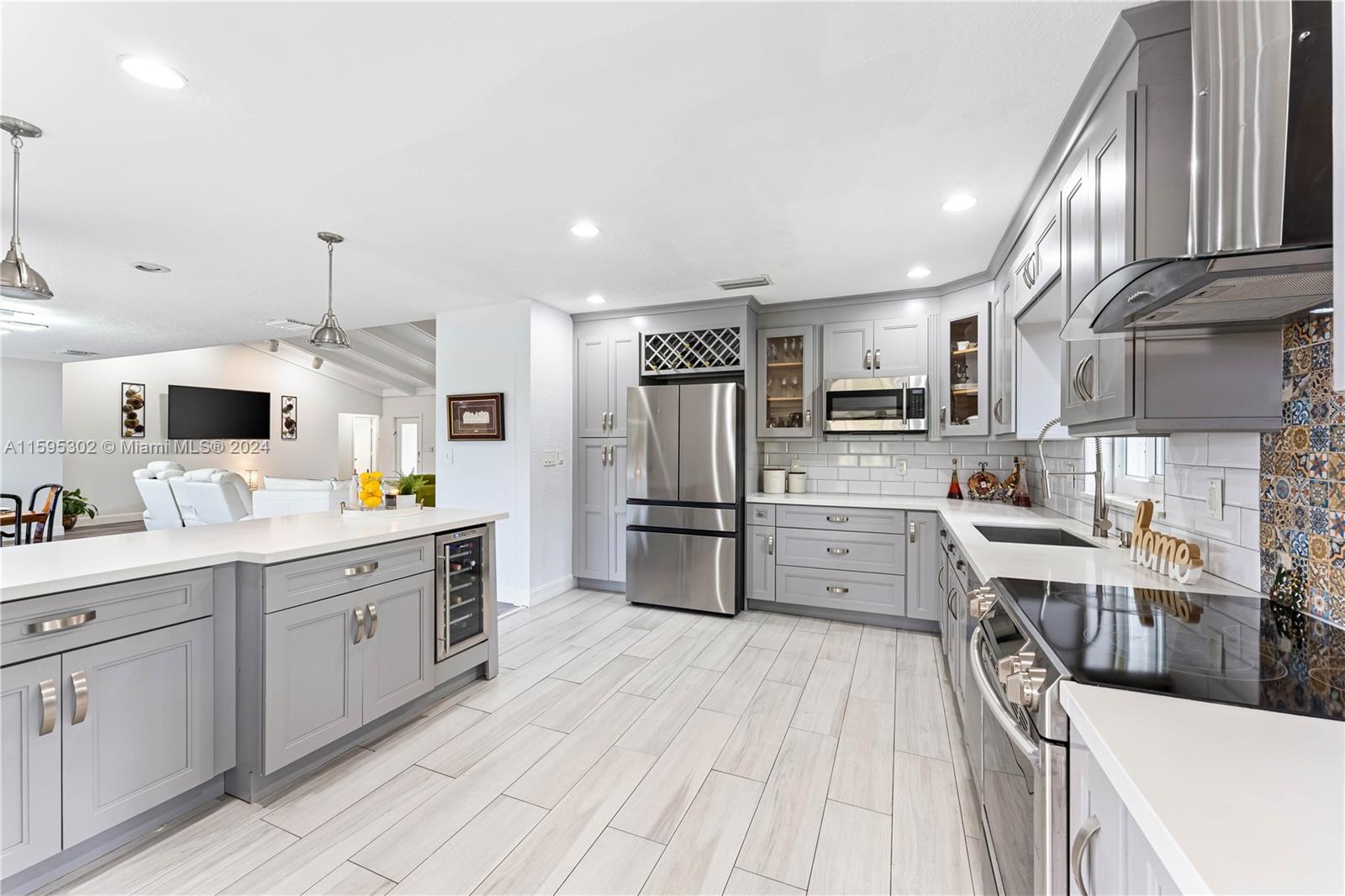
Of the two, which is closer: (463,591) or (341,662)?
(341,662)

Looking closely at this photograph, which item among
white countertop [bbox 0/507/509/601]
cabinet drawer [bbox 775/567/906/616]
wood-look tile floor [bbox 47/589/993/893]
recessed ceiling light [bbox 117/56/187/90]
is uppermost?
recessed ceiling light [bbox 117/56/187/90]

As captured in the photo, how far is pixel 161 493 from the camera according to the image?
6758 millimetres

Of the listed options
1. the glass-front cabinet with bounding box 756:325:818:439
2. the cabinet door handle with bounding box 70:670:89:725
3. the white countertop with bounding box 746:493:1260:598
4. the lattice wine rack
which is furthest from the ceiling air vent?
the cabinet door handle with bounding box 70:670:89:725

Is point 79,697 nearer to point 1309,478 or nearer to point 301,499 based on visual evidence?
point 1309,478

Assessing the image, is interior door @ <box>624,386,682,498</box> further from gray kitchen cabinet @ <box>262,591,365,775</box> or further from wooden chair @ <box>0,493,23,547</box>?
wooden chair @ <box>0,493,23,547</box>

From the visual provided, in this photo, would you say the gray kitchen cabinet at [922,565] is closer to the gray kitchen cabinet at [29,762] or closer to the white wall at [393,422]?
the gray kitchen cabinet at [29,762]

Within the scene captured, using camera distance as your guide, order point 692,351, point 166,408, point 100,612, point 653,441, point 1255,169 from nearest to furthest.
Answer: point 1255,169 < point 100,612 < point 653,441 < point 692,351 < point 166,408

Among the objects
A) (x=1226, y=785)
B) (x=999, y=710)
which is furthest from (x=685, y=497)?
(x=1226, y=785)

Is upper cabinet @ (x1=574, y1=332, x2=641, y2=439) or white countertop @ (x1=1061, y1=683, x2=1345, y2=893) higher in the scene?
upper cabinet @ (x1=574, y1=332, x2=641, y2=439)

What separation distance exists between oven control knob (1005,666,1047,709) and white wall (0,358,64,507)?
1061cm

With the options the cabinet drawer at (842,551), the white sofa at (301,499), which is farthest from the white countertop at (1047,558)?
the white sofa at (301,499)

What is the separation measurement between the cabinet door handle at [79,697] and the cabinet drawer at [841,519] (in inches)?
139

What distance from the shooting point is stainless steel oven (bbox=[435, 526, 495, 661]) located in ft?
8.86

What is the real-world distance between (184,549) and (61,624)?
16.8 inches
